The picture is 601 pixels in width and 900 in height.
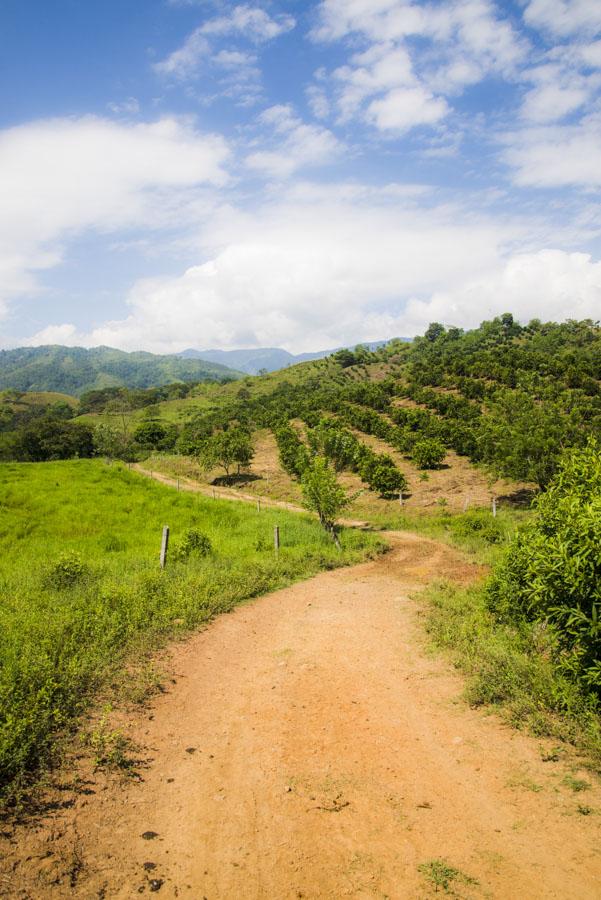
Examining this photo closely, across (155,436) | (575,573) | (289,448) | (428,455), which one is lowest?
(575,573)

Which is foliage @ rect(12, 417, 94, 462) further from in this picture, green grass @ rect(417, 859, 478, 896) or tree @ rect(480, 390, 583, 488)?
green grass @ rect(417, 859, 478, 896)

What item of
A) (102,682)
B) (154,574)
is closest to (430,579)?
(154,574)

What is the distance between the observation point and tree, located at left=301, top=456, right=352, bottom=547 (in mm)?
22297

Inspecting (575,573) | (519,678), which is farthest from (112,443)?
(575,573)

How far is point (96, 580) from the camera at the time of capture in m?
14.0

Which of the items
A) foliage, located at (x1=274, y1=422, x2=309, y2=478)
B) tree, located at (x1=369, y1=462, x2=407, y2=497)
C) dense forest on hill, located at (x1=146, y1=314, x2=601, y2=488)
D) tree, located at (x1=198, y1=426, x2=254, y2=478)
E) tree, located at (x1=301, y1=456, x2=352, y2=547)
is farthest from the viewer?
tree, located at (x1=198, y1=426, x2=254, y2=478)

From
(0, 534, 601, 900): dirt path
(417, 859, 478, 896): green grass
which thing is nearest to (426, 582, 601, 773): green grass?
(0, 534, 601, 900): dirt path

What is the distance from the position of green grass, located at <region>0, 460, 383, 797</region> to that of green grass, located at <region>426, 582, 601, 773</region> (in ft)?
21.3

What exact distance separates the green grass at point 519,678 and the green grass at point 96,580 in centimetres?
649

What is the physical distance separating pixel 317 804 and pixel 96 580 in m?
10.2

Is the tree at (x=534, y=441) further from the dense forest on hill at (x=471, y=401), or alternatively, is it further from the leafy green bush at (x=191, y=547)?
the leafy green bush at (x=191, y=547)

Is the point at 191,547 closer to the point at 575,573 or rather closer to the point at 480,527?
the point at 575,573

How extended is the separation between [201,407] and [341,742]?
110m

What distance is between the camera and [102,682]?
8.49m
